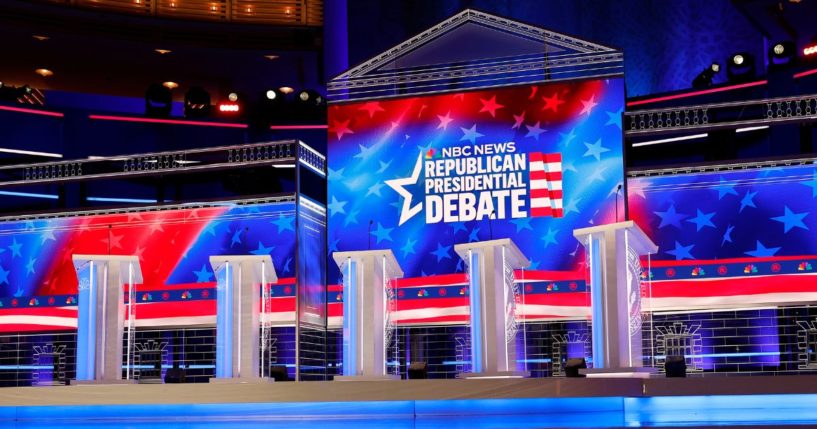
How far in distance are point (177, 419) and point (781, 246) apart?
568cm

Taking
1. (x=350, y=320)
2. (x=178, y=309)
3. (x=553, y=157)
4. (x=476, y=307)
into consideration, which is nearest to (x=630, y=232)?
(x=476, y=307)

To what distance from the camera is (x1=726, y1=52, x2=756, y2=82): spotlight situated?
46.9ft

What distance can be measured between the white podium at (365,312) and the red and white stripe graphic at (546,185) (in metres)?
3.02

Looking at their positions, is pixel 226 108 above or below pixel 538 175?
above

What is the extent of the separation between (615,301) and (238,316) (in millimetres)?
2815

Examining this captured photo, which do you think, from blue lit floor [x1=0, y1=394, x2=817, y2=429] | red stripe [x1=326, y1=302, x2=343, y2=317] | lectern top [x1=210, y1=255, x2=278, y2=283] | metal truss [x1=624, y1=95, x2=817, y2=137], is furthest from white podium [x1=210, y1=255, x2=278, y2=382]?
metal truss [x1=624, y1=95, x2=817, y2=137]

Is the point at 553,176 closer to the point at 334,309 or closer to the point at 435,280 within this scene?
the point at 435,280

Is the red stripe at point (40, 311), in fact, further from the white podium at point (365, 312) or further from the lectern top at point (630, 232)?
the lectern top at point (630, 232)

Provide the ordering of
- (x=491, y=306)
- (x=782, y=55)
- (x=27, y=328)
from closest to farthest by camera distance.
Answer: (x=491, y=306)
(x=27, y=328)
(x=782, y=55)

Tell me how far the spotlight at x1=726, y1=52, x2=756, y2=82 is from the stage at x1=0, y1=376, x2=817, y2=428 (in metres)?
8.84

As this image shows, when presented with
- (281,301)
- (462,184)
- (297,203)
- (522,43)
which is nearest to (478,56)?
(522,43)

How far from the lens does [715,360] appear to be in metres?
9.84

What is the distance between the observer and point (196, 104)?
16750 millimetres

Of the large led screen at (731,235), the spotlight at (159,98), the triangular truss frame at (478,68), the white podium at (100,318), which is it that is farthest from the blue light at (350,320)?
the spotlight at (159,98)
